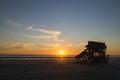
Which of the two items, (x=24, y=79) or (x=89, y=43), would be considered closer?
(x=24, y=79)

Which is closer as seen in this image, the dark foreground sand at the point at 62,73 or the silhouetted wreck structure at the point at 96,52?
the dark foreground sand at the point at 62,73

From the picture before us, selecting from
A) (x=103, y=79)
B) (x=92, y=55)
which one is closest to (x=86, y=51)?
(x=92, y=55)

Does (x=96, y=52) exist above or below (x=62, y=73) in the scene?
above

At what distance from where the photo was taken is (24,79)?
24406 millimetres

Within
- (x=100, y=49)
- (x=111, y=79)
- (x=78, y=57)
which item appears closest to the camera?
(x=111, y=79)

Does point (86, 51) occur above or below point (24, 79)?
above

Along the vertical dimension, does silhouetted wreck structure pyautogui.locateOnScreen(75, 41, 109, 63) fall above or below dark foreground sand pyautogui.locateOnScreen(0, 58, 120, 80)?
above

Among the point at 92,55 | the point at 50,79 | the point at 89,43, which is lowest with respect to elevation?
the point at 50,79

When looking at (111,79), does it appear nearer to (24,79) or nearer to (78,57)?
(24,79)

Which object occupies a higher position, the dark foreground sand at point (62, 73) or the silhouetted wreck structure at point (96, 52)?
the silhouetted wreck structure at point (96, 52)

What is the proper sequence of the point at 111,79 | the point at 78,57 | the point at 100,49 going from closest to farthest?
the point at 111,79, the point at 100,49, the point at 78,57

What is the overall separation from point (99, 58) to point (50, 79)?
3074 cm

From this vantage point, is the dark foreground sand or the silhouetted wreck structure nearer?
the dark foreground sand

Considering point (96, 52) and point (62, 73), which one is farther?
point (96, 52)
